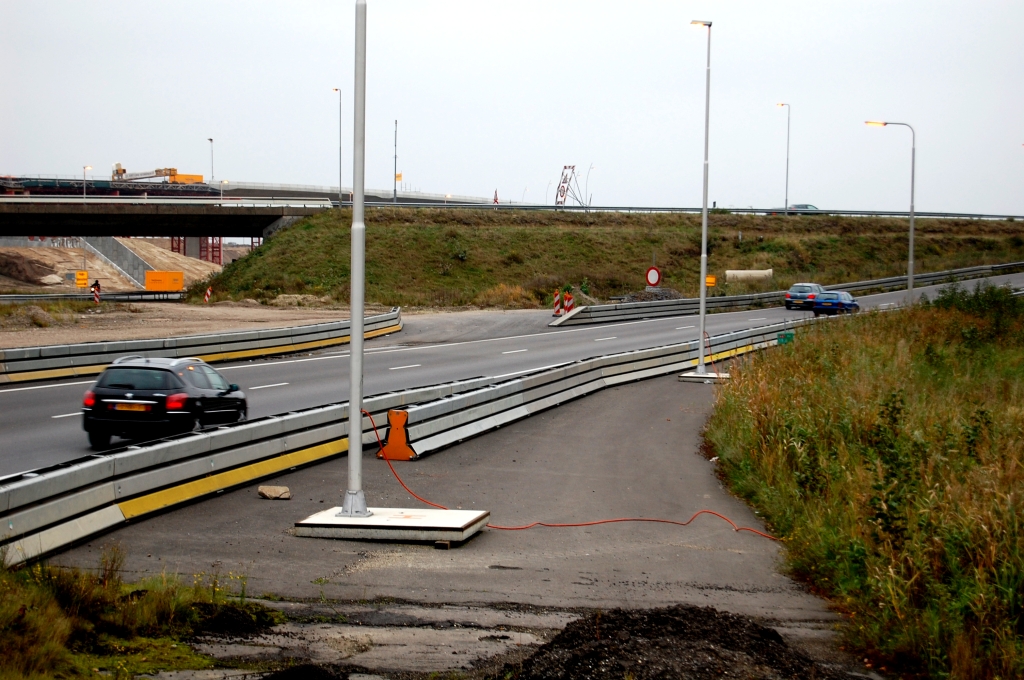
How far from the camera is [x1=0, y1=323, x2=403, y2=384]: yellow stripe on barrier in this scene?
856 inches

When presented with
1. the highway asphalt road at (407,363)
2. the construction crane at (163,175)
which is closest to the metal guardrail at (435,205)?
the construction crane at (163,175)

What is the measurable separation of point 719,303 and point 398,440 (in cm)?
3819

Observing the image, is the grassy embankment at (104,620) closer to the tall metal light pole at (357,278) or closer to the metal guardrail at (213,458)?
the metal guardrail at (213,458)

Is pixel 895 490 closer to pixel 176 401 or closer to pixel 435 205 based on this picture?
pixel 176 401

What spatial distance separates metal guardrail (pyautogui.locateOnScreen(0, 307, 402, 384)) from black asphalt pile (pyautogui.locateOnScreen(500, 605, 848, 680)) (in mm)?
19195

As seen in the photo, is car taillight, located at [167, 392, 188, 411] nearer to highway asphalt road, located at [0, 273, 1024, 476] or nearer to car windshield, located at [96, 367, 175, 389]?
car windshield, located at [96, 367, 175, 389]

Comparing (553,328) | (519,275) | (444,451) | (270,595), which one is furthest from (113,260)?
(270,595)

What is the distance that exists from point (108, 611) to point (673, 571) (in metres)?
5.08

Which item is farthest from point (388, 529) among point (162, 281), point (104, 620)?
point (162, 281)

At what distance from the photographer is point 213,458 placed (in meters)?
11.2

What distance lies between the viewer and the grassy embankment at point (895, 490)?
704 centimetres

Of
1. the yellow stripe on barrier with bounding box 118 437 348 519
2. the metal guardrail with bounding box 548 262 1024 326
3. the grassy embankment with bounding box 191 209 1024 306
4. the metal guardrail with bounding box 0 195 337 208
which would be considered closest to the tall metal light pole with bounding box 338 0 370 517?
the yellow stripe on barrier with bounding box 118 437 348 519

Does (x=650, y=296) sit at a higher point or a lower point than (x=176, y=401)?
higher

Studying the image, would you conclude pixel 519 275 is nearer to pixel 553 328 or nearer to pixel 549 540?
pixel 553 328
